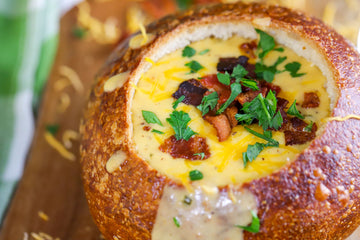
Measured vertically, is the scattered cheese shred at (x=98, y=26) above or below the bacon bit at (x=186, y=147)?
above

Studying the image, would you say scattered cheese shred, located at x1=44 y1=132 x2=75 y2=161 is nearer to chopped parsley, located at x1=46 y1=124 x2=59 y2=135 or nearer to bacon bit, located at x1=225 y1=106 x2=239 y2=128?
chopped parsley, located at x1=46 y1=124 x2=59 y2=135

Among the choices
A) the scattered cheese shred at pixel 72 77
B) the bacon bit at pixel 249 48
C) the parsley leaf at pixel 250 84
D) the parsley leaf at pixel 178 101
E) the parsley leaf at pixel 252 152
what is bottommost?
the scattered cheese shred at pixel 72 77

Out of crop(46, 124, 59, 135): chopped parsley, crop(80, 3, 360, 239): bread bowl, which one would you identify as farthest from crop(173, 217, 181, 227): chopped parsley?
crop(46, 124, 59, 135): chopped parsley

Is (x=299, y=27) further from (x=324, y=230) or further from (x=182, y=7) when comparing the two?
(x=182, y=7)

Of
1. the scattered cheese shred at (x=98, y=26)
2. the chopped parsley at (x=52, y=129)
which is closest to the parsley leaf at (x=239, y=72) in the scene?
the chopped parsley at (x=52, y=129)

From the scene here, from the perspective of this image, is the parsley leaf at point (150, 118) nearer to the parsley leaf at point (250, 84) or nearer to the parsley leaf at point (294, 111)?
the parsley leaf at point (250, 84)

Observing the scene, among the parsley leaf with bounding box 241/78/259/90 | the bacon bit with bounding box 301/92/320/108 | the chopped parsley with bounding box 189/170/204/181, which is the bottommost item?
the chopped parsley with bounding box 189/170/204/181
